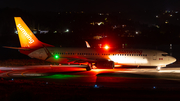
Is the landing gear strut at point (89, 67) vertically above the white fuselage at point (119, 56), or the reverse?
the white fuselage at point (119, 56)

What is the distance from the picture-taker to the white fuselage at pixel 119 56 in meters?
31.5

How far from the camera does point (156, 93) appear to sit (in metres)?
16.0

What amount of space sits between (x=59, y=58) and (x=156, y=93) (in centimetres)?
1857

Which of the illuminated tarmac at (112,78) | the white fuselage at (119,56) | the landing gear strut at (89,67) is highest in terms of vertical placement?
the white fuselage at (119,56)

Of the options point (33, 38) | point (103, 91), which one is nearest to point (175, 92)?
point (103, 91)

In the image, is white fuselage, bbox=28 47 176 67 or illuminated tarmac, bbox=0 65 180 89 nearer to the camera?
illuminated tarmac, bbox=0 65 180 89

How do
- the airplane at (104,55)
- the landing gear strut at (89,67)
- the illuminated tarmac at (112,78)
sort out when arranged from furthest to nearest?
the airplane at (104,55)
the landing gear strut at (89,67)
the illuminated tarmac at (112,78)

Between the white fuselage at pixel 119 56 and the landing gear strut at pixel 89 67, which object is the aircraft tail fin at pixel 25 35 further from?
the landing gear strut at pixel 89 67

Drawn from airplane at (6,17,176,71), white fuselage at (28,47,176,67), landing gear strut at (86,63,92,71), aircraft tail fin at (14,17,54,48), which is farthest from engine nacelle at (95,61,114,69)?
aircraft tail fin at (14,17,54,48)

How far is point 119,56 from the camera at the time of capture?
31.6 metres

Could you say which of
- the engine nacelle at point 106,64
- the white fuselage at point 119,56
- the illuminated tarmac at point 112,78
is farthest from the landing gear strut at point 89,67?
the illuminated tarmac at point 112,78

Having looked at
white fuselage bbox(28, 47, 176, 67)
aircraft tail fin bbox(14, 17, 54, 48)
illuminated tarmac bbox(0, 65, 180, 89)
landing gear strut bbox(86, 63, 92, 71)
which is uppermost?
aircraft tail fin bbox(14, 17, 54, 48)

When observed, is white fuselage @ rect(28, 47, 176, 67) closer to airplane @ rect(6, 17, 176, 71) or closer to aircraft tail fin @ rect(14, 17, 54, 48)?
airplane @ rect(6, 17, 176, 71)

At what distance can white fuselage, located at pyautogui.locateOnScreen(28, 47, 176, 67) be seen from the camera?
3147cm
